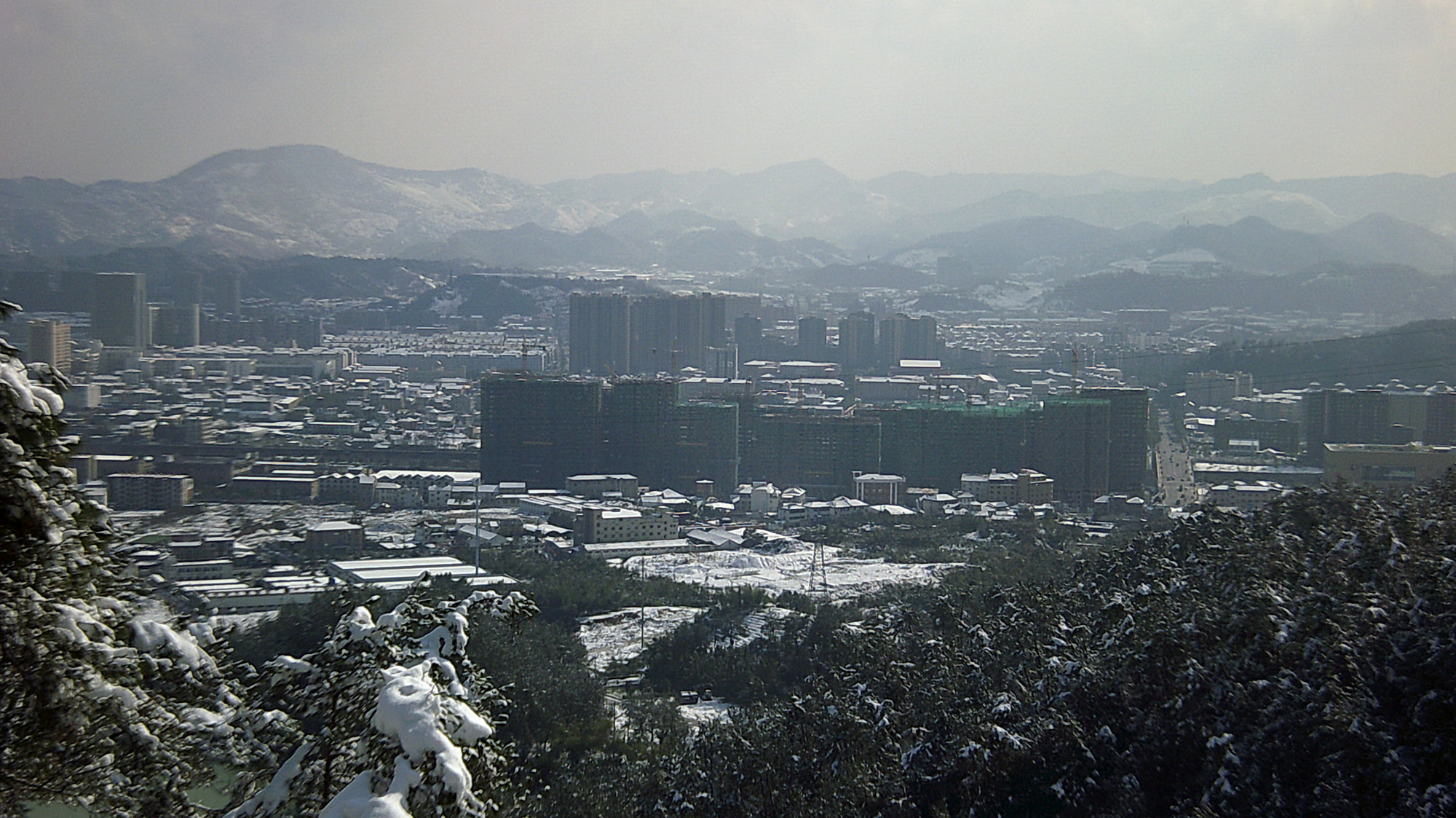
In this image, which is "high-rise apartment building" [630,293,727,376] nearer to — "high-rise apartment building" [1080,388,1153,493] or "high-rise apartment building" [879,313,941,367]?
"high-rise apartment building" [879,313,941,367]

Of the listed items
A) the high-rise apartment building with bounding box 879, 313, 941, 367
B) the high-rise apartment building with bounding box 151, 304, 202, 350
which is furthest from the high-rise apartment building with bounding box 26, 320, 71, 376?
the high-rise apartment building with bounding box 879, 313, 941, 367

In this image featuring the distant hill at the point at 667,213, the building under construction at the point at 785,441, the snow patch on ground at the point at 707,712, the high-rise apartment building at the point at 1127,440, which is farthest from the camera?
the distant hill at the point at 667,213

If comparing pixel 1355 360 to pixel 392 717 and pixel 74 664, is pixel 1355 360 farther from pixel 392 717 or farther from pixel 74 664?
pixel 74 664

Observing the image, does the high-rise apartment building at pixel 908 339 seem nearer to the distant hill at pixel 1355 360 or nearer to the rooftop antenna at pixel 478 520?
the distant hill at pixel 1355 360

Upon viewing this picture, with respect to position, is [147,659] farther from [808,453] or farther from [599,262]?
[599,262]

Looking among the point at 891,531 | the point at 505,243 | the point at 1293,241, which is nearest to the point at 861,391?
the point at 891,531

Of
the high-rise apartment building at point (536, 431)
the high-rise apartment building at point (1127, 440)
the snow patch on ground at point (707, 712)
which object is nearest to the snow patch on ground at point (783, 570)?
the snow patch on ground at point (707, 712)

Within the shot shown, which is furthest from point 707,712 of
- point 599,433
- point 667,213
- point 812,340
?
point 667,213
